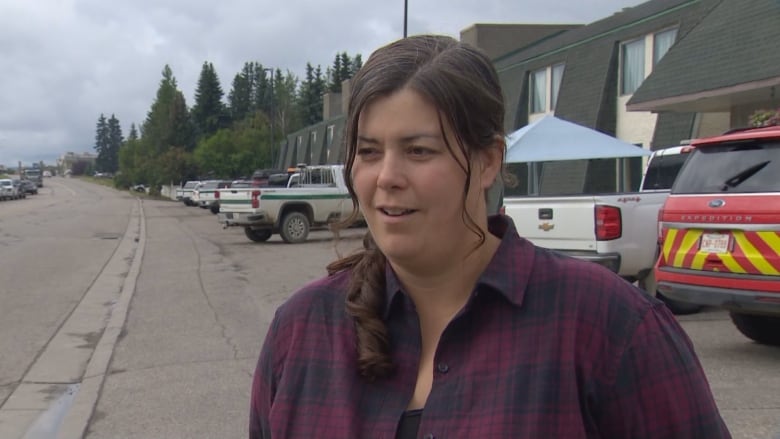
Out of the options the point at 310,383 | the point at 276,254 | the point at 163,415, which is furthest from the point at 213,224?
the point at 310,383

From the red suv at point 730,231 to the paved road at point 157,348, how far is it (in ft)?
1.96

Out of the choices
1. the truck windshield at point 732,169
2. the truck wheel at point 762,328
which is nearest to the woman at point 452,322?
the truck windshield at point 732,169

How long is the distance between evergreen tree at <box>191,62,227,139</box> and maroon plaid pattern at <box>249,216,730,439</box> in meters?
118

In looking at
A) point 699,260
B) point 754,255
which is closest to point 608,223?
point 699,260

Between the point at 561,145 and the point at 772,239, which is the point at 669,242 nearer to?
the point at 772,239

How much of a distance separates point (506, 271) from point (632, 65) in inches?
915

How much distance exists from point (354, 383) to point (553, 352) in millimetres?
414

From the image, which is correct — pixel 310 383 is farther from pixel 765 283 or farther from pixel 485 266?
pixel 765 283

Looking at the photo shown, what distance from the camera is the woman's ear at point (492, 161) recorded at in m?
1.68

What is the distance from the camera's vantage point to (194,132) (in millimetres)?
114250

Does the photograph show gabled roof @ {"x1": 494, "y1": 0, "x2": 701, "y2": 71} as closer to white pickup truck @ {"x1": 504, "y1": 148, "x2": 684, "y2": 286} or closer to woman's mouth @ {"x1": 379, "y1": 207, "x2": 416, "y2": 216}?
white pickup truck @ {"x1": 504, "y1": 148, "x2": 684, "y2": 286}

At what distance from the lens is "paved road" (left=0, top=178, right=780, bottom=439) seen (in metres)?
5.75

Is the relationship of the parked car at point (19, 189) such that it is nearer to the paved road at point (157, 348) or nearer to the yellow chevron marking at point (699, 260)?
the paved road at point (157, 348)

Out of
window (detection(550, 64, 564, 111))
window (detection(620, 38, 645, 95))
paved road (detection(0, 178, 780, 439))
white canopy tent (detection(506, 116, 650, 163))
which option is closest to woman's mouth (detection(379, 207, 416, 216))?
paved road (detection(0, 178, 780, 439))
